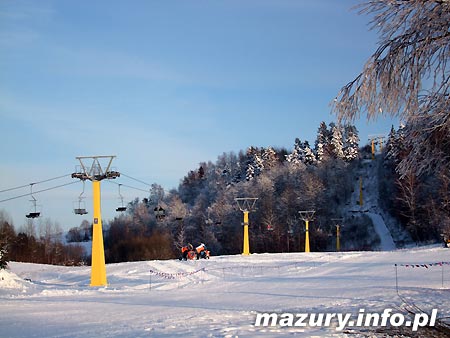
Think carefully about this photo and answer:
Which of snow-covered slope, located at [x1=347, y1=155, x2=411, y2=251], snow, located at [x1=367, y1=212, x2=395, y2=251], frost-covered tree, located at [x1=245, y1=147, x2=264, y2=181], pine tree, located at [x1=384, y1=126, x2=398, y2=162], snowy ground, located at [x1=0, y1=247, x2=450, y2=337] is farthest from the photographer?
frost-covered tree, located at [x1=245, y1=147, x2=264, y2=181]

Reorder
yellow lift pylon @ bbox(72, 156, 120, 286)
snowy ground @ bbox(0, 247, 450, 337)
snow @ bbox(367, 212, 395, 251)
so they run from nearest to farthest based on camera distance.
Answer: snowy ground @ bbox(0, 247, 450, 337)
yellow lift pylon @ bbox(72, 156, 120, 286)
snow @ bbox(367, 212, 395, 251)

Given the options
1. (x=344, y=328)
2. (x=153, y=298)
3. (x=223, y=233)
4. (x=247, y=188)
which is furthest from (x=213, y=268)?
(x=247, y=188)

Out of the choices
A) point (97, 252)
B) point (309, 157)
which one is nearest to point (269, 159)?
→ point (309, 157)

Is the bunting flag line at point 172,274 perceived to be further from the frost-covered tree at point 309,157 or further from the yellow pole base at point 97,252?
the frost-covered tree at point 309,157

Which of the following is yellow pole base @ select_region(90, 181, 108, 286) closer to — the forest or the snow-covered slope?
the forest

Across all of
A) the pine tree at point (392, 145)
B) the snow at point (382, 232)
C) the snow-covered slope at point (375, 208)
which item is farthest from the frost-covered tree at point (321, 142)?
the snow at point (382, 232)

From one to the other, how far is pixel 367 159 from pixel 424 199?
46869 millimetres

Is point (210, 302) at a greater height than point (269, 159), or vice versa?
point (269, 159)

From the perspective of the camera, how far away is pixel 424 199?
3287 inches

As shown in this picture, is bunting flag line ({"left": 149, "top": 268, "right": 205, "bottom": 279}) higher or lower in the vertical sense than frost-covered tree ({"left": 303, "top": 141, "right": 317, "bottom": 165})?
lower

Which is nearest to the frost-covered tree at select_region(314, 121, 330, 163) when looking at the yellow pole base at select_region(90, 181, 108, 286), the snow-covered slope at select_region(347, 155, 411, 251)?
the snow-covered slope at select_region(347, 155, 411, 251)

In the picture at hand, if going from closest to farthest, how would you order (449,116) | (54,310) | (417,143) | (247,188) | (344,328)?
(449,116)
(417,143)
(344,328)
(54,310)
(247,188)

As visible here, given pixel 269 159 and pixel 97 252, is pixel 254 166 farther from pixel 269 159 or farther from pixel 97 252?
pixel 97 252

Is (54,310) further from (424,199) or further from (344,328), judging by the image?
(424,199)
